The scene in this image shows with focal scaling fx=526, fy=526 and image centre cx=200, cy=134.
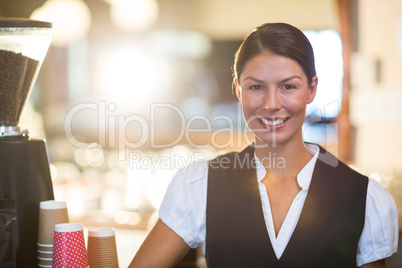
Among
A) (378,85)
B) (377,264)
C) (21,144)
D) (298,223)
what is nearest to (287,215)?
(298,223)

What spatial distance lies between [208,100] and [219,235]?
4217 mm

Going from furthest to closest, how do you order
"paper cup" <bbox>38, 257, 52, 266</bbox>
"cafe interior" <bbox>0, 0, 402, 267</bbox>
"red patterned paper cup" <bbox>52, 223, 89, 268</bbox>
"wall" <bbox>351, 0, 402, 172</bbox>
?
"cafe interior" <bbox>0, 0, 402, 267</bbox> → "wall" <bbox>351, 0, 402, 172</bbox> → "paper cup" <bbox>38, 257, 52, 266</bbox> → "red patterned paper cup" <bbox>52, 223, 89, 268</bbox>

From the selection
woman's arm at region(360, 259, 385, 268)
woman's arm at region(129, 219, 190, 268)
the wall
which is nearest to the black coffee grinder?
woman's arm at region(129, 219, 190, 268)

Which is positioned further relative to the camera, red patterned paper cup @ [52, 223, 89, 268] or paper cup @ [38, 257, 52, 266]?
paper cup @ [38, 257, 52, 266]

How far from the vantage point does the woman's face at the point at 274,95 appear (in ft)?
3.91

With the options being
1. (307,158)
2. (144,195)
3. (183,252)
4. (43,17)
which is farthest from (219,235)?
(43,17)

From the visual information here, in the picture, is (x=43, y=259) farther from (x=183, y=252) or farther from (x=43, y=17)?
(x=43, y=17)

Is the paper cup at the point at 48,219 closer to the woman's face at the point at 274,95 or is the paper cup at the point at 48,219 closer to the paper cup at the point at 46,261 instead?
the paper cup at the point at 46,261

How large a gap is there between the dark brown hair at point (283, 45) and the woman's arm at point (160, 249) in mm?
450

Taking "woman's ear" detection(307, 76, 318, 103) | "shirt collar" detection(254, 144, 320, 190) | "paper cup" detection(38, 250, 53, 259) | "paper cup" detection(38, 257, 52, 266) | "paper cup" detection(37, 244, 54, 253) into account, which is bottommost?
"paper cup" detection(38, 257, 52, 266)

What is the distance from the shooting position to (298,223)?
49.6 inches

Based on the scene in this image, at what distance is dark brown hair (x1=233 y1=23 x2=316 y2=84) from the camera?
120 cm

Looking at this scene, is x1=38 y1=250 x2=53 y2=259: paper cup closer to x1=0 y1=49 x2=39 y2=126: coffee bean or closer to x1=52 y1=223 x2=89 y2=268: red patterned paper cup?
x1=52 y1=223 x2=89 y2=268: red patterned paper cup

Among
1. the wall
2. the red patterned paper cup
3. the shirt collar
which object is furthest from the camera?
the wall
